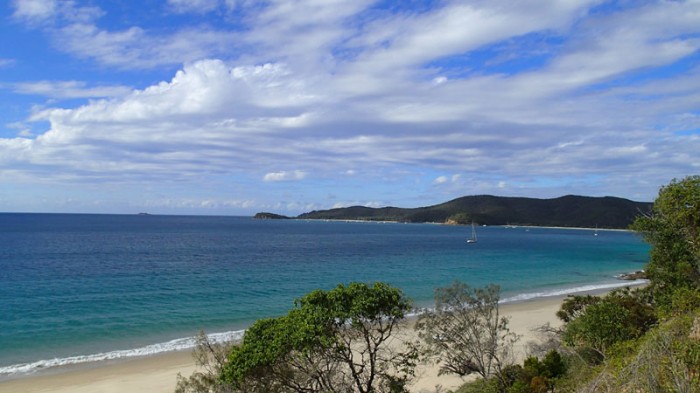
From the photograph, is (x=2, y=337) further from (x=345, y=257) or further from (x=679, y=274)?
(x=345, y=257)

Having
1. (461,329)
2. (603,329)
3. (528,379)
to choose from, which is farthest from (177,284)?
(603,329)

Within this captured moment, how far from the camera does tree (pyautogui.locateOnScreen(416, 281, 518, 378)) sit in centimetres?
1608

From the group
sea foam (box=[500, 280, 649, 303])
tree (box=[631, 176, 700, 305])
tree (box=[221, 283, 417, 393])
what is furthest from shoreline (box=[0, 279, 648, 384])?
sea foam (box=[500, 280, 649, 303])

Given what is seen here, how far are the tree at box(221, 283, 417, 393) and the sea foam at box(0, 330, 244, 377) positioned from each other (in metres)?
7.83

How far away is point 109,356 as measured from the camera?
23.2m

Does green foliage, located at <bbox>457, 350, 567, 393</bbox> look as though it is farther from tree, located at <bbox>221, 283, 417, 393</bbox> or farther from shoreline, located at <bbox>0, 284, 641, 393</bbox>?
tree, located at <bbox>221, 283, 417, 393</bbox>

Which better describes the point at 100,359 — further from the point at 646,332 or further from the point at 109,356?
the point at 646,332

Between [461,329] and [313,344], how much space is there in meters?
6.65

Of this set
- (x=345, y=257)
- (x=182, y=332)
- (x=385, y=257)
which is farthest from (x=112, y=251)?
(x=182, y=332)

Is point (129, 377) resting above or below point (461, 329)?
below

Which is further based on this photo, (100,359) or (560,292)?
(560,292)

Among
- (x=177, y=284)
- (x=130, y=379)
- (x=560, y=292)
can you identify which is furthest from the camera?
(x=560, y=292)

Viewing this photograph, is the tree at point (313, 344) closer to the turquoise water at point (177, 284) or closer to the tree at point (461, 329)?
the tree at point (461, 329)

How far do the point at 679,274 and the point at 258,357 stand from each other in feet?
59.0
